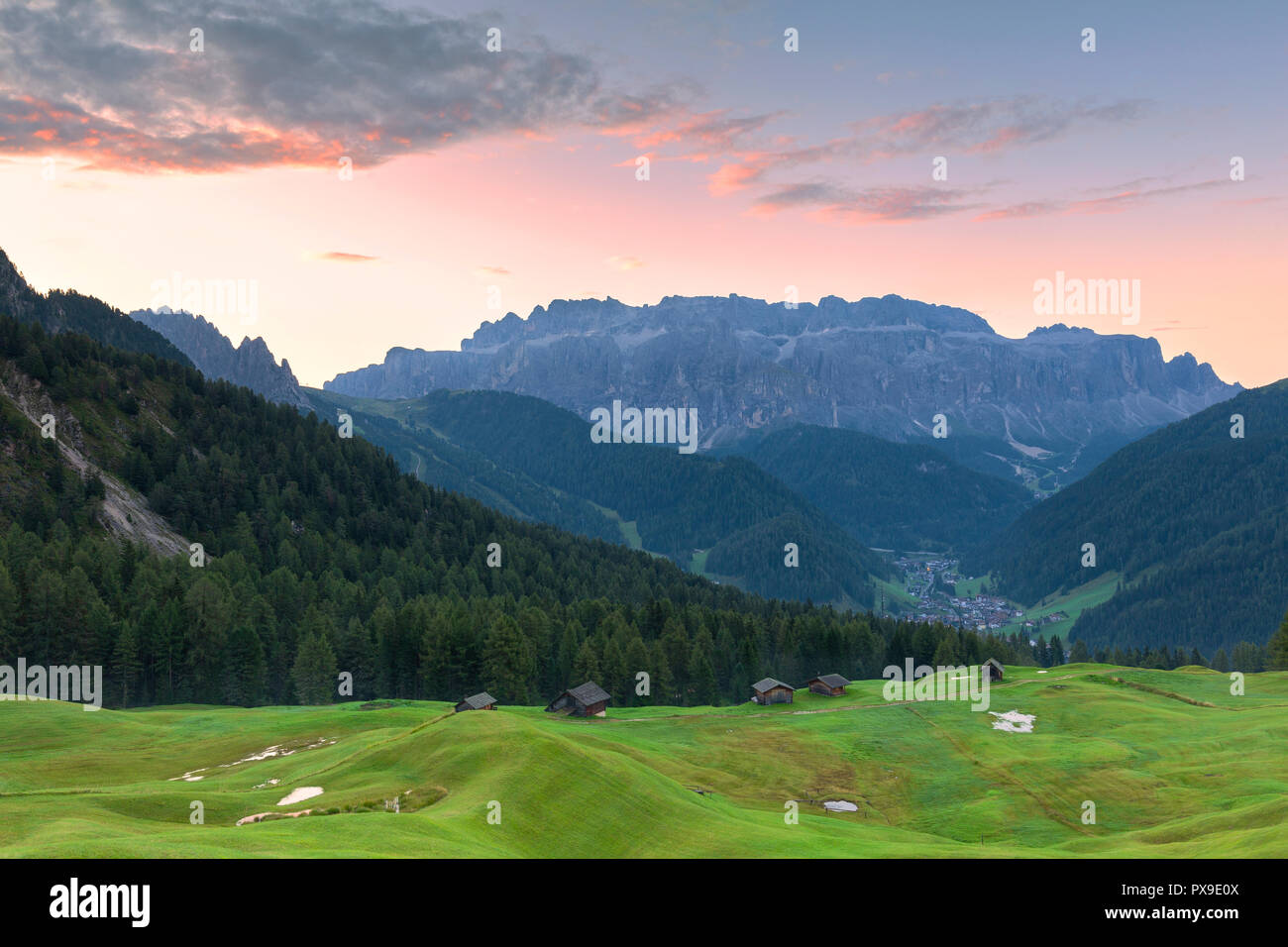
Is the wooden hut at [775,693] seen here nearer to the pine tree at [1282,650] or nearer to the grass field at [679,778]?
the grass field at [679,778]

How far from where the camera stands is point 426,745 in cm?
6794

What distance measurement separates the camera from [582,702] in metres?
118

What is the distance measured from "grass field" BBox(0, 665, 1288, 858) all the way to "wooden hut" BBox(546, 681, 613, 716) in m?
4.11

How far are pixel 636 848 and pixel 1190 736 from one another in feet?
278

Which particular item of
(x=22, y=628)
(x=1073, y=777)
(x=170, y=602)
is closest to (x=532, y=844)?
(x=1073, y=777)

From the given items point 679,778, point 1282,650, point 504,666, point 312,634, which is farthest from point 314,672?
point 1282,650

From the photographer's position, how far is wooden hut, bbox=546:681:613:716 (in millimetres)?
118625

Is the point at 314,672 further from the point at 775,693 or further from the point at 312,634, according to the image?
the point at 775,693

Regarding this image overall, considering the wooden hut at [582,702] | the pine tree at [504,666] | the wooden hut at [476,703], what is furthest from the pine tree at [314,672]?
the wooden hut at [582,702]

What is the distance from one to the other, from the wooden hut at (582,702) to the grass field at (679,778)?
13.5 feet

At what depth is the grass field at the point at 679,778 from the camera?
48.0 metres

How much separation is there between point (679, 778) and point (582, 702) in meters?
36.9

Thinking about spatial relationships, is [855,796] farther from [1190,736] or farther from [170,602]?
[170,602]

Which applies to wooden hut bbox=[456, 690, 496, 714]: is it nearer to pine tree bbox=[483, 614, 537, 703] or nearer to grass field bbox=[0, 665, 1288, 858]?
grass field bbox=[0, 665, 1288, 858]
